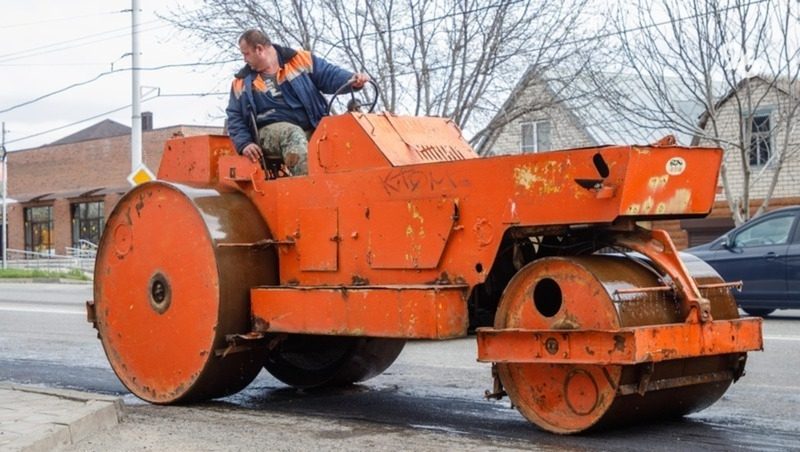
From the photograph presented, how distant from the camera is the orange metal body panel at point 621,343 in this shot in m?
5.96

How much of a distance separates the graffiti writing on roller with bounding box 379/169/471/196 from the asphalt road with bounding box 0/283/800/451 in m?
1.38

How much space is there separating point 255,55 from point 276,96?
1.02 feet

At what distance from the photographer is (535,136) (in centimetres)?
2906

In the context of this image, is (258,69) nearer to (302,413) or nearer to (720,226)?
(302,413)

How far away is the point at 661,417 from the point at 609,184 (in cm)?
158

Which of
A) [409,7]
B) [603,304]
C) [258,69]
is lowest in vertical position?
[603,304]

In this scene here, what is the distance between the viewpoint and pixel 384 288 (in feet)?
22.7

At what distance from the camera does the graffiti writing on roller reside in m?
6.85

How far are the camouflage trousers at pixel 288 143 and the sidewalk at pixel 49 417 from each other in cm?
190

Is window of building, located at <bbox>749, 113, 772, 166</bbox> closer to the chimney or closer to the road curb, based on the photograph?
the road curb

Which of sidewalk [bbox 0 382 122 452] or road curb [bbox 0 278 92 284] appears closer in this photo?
sidewalk [bbox 0 382 122 452]

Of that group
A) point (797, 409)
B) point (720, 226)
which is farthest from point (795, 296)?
point (720, 226)

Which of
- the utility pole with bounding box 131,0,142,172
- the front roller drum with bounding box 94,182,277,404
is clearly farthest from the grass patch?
the front roller drum with bounding box 94,182,277,404

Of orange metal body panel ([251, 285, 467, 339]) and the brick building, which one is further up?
the brick building
